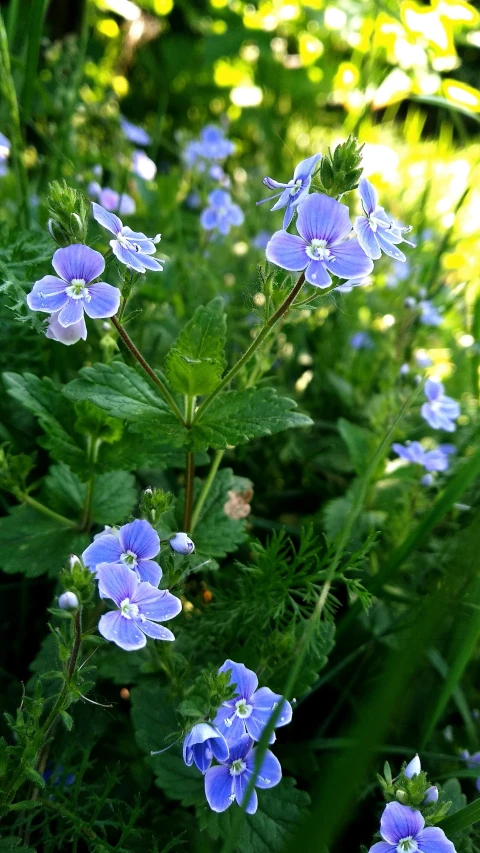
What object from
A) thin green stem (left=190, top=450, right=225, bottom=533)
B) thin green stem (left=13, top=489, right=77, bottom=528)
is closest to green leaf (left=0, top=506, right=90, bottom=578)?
thin green stem (left=13, top=489, right=77, bottom=528)

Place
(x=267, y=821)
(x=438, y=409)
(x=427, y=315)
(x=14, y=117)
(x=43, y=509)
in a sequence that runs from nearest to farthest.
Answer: (x=267, y=821)
(x=43, y=509)
(x=14, y=117)
(x=438, y=409)
(x=427, y=315)

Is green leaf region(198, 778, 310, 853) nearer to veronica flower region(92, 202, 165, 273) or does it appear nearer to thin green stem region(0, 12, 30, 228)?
veronica flower region(92, 202, 165, 273)

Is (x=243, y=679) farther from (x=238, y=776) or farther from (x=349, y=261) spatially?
(x=349, y=261)

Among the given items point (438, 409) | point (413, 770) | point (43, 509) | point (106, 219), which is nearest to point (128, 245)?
point (106, 219)

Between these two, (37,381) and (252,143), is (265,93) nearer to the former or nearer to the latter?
(252,143)

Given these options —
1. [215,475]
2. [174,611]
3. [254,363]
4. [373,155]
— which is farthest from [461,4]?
[373,155]
